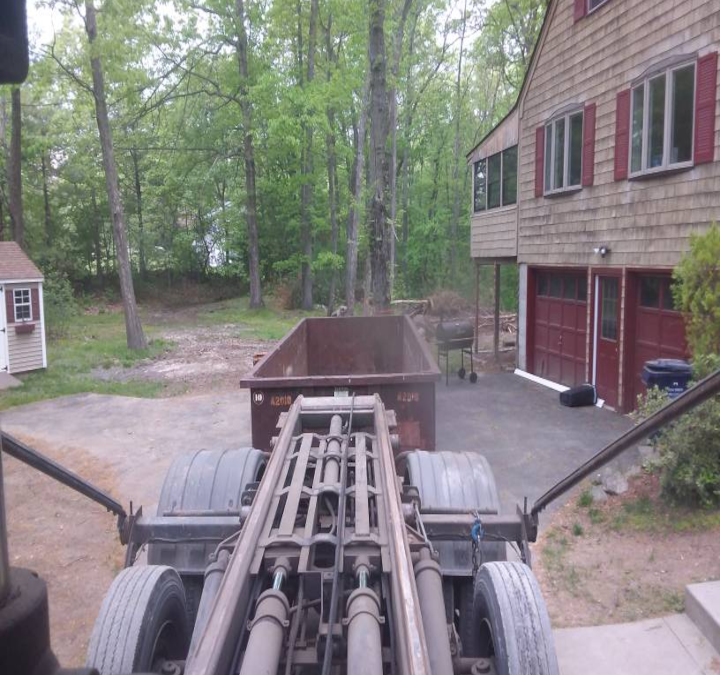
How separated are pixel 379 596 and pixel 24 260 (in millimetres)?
16628

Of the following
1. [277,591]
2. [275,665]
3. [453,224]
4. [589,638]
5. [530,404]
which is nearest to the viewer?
[275,665]

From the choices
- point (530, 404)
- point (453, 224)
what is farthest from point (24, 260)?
point (453, 224)

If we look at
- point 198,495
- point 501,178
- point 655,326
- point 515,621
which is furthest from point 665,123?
point 515,621

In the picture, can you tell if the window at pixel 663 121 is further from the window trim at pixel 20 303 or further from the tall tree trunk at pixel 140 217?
the tall tree trunk at pixel 140 217

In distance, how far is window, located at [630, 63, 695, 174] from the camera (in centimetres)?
984

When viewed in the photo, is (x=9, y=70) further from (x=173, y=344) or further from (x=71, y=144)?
(x=71, y=144)

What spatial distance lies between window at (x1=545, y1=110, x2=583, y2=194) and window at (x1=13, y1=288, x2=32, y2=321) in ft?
39.8

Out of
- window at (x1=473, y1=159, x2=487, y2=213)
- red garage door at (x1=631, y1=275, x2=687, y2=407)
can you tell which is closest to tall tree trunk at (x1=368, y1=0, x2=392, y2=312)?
window at (x1=473, y1=159, x2=487, y2=213)

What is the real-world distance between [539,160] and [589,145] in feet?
6.82

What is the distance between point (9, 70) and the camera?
785 mm

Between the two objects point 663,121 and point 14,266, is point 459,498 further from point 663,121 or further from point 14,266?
point 14,266

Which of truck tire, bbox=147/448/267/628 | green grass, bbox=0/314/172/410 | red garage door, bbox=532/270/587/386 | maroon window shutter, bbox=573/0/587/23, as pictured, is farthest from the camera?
green grass, bbox=0/314/172/410

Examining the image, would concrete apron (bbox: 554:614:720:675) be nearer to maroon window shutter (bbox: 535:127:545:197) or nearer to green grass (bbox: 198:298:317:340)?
maroon window shutter (bbox: 535:127:545:197)

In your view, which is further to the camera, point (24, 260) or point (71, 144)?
point (71, 144)
